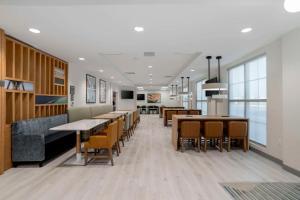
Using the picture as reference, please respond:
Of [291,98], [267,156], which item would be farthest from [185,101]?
[291,98]

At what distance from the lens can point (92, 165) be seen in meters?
4.32

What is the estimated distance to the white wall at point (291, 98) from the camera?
12.4 ft

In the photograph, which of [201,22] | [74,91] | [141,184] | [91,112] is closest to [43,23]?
[201,22]

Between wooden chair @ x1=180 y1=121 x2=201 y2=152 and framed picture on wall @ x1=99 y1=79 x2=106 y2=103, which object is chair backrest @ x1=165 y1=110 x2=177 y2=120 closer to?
framed picture on wall @ x1=99 y1=79 x2=106 y2=103

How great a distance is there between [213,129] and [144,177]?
2662 millimetres

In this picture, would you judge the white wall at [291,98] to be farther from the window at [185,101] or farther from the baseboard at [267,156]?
the window at [185,101]

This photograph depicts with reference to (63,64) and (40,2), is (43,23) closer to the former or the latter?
(40,2)

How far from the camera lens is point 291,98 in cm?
393

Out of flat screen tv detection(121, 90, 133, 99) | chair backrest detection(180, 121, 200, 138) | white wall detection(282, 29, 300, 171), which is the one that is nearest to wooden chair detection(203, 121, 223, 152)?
chair backrest detection(180, 121, 200, 138)

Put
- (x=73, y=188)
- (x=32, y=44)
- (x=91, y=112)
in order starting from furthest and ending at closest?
1. (x=91, y=112)
2. (x=32, y=44)
3. (x=73, y=188)

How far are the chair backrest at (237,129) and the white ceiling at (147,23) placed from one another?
6.53 feet

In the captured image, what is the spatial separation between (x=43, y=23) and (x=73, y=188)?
2855 millimetres

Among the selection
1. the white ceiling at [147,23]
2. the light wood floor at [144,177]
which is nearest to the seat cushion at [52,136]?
the light wood floor at [144,177]

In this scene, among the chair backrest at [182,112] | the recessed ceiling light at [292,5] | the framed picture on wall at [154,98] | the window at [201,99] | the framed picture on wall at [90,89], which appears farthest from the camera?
the framed picture on wall at [154,98]
